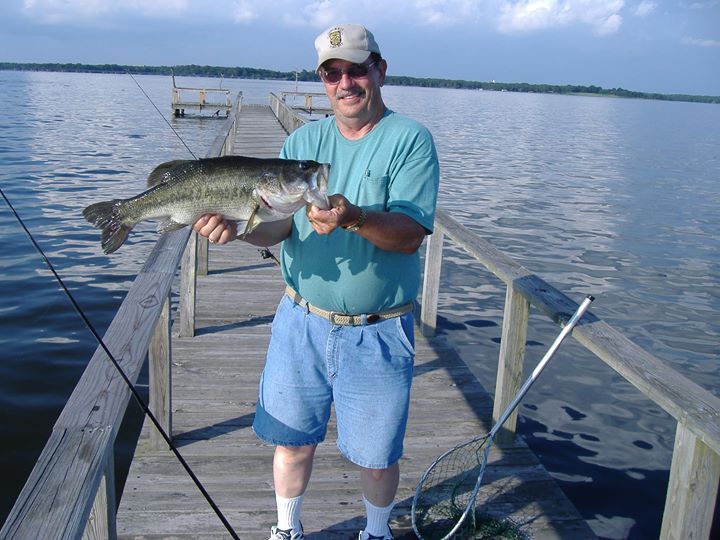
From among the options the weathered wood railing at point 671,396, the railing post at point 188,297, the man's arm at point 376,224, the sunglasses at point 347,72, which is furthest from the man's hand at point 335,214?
the railing post at point 188,297

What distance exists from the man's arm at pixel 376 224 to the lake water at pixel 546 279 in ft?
12.0

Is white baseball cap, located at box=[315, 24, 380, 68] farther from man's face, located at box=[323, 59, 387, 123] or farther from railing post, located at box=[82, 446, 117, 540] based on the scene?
railing post, located at box=[82, 446, 117, 540]

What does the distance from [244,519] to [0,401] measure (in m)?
4.77

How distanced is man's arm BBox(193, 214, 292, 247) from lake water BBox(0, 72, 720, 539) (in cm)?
374

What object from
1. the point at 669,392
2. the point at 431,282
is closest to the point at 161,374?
the point at 669,392

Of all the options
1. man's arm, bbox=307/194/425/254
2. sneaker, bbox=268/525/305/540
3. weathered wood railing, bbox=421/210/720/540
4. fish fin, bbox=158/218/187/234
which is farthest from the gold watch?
sneaker, bbox=268/525/305/540

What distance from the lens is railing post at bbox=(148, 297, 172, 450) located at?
382cm

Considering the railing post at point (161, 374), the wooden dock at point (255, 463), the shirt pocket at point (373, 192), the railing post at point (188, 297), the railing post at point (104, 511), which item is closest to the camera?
the railing post at point (104, 511)

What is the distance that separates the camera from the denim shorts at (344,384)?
2670 mm

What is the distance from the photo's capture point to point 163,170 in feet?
9.40

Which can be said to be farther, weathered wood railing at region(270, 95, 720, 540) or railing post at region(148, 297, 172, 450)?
railing post at region(148, 297, 172, 450)

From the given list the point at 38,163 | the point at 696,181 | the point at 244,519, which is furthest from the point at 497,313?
the point at 696,181

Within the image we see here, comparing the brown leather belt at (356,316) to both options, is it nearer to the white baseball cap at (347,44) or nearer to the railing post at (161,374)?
the white baseball cap at (347,44)

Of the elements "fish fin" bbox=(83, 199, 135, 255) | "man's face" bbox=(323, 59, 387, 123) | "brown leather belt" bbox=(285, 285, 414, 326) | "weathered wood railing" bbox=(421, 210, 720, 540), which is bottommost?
"weathered wood railing" bbox=(421, 210, 720, 540)
